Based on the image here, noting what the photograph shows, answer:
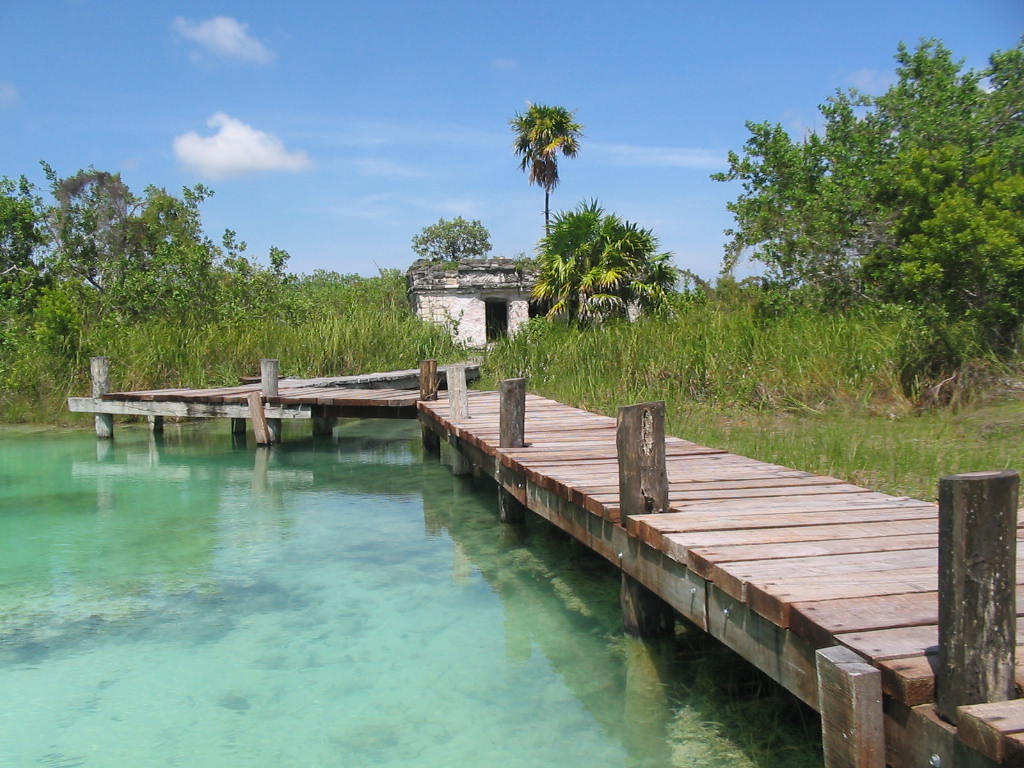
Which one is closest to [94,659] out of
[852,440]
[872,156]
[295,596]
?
[295,596]

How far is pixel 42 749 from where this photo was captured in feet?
13.0

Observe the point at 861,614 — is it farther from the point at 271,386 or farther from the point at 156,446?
the point at 156,446

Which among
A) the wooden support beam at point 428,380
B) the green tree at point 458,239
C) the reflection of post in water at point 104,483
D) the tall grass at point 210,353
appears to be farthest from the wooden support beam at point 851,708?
the green tree at point 458,239

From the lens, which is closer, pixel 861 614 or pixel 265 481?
pixel 861 614

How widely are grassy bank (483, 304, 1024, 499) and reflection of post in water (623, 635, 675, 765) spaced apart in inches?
106

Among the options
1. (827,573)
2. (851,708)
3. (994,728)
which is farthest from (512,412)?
(994,728)

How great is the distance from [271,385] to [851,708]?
1005 cm

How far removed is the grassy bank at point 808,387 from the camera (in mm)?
7614

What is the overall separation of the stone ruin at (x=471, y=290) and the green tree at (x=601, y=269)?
5.02 meters

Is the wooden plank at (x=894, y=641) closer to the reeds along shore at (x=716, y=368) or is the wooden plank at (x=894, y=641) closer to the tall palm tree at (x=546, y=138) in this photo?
the reeds along shore at (x=716, y=368)

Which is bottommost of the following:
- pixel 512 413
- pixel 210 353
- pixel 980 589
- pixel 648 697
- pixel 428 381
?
pixel 648 697

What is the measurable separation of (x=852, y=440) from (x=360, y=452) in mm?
6415

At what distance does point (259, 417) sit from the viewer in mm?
11648

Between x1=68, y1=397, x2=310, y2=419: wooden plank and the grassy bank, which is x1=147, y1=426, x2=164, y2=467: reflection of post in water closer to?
x1=68, y1=397, x2=310, y2=419: wooden plank
